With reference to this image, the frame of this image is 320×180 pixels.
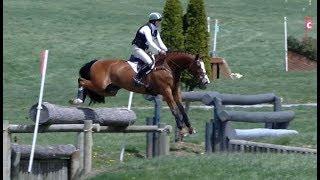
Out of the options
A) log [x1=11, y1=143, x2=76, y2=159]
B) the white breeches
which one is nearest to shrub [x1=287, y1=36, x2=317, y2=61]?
the white breeches

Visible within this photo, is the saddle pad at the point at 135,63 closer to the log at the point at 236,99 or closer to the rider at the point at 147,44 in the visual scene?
the rider at the point at 147,44

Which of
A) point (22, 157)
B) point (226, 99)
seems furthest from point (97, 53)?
point (22, 157)

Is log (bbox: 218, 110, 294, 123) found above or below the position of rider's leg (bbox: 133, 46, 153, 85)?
below

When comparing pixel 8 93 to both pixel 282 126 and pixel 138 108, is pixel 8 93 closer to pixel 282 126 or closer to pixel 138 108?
pixel 138 108

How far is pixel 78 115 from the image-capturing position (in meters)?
16.6

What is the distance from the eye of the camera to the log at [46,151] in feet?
53.0

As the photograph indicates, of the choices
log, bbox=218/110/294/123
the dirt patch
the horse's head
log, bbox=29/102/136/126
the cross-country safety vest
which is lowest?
the dirt patch

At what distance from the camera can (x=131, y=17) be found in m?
52.0

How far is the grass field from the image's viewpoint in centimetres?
1420

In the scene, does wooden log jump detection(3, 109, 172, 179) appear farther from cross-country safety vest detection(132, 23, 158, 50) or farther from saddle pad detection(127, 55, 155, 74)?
cross-country safety vest detection(132, 23, 158, 50)

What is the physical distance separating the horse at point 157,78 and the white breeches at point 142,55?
0.13 meters

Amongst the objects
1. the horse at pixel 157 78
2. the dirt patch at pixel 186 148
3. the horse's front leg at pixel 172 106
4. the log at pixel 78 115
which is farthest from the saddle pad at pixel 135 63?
the dirt patch at pixel 186 148

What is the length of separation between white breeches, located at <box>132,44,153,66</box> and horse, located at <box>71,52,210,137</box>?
13 centimetres

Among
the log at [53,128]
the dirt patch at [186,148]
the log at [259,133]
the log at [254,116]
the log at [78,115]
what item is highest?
the log at [78,115]
